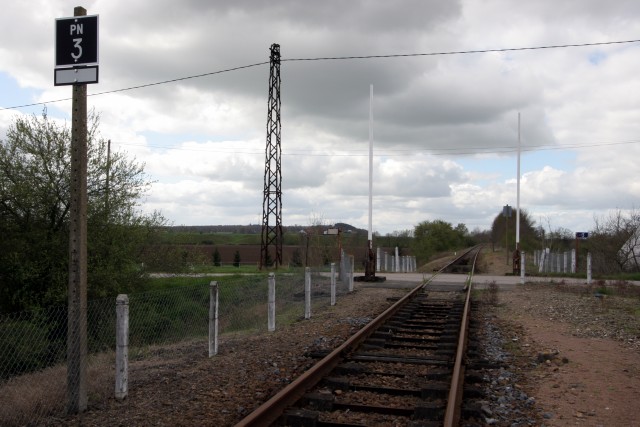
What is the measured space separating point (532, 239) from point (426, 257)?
13.5m

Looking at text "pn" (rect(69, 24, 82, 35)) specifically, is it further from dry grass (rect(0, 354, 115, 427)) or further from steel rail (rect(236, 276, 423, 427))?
steel rail (rect(236, 276, 423, 427))

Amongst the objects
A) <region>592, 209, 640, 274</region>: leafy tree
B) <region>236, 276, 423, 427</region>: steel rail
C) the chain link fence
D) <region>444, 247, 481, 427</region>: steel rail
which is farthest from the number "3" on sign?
<region>592, 209, 640, 274</region>: leafy tree

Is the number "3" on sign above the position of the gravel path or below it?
above

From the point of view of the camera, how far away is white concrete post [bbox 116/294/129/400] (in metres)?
7.08

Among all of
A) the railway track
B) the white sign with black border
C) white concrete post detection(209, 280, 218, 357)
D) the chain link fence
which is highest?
the white sign with black border

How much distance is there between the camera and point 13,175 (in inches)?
706

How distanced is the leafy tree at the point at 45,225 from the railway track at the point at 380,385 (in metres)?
10.8

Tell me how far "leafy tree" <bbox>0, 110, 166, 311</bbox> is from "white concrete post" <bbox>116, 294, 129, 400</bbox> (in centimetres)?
1137

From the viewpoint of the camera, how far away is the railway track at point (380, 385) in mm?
5914

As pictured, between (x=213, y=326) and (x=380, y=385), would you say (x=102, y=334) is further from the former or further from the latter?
(x=380, y=385)

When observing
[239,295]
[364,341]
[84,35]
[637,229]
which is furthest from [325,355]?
[637,229]

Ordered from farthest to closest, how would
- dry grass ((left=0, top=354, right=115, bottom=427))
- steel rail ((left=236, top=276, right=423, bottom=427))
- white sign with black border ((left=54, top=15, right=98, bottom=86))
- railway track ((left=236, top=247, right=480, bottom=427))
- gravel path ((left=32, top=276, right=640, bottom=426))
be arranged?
1. white sign with black border ((left=54, top=15, right=98, bottom=86))
2. dry grass ((left=0, top=354, right=115, bottom=427))
3. gravel path ((left=32, top=276, right=640, bottom=426))
4. railway track ((left=236, top=247, right=480, bottom=427))
5. steel rail ((left=236, top=276, right=423, bottom=427))

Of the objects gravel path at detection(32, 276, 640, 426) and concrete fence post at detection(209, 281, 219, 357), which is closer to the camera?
gravel path at detection(32, 276, 640, 426)

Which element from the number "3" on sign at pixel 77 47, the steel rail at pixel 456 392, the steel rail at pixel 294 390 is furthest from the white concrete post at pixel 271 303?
the number "3" on sign at pixel 77 47
